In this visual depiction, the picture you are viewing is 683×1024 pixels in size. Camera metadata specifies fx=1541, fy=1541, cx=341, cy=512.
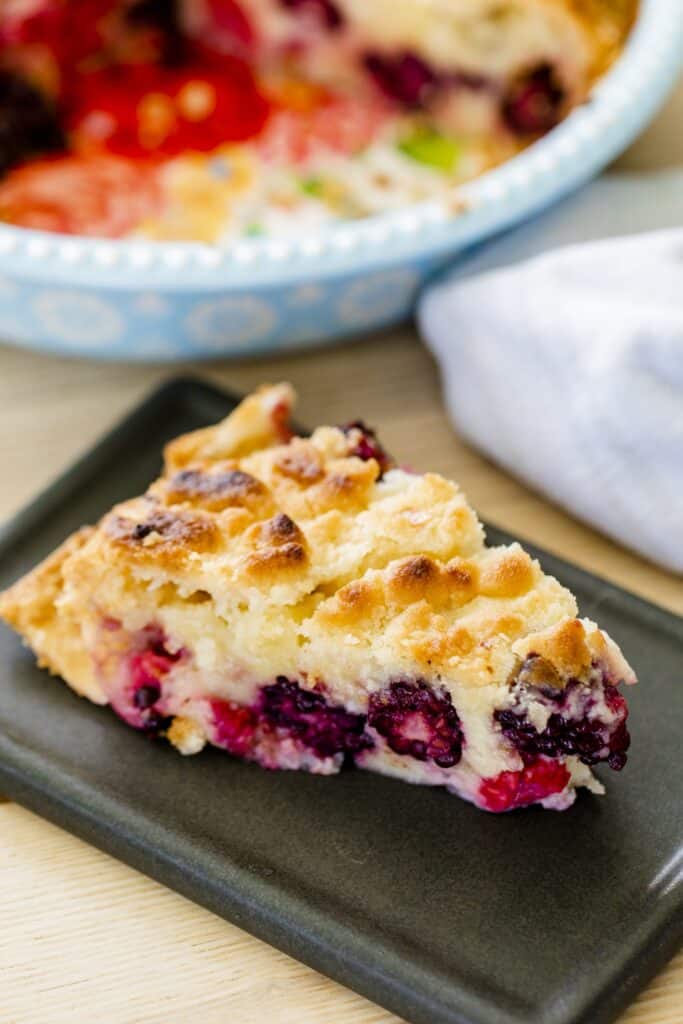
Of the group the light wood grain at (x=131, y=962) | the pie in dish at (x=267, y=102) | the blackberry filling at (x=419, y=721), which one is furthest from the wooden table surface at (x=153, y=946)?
the pie in dish at (x=267, y=102)

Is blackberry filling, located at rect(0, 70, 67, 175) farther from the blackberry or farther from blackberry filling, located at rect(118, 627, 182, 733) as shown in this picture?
the blackberry

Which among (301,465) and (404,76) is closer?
(301,465)

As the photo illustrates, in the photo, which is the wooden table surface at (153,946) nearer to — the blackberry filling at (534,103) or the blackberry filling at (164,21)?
the blackberry filling at (534,103)

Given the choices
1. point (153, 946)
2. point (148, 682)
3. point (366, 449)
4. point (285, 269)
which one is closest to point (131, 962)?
point (153, 946)

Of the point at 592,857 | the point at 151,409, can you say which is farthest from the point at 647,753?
the point at 151,409

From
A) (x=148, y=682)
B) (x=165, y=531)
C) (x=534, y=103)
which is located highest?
(x=534, y=103)

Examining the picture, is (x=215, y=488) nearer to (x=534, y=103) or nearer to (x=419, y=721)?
(x=419, y=721)

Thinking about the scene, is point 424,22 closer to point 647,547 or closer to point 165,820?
point 647,547
